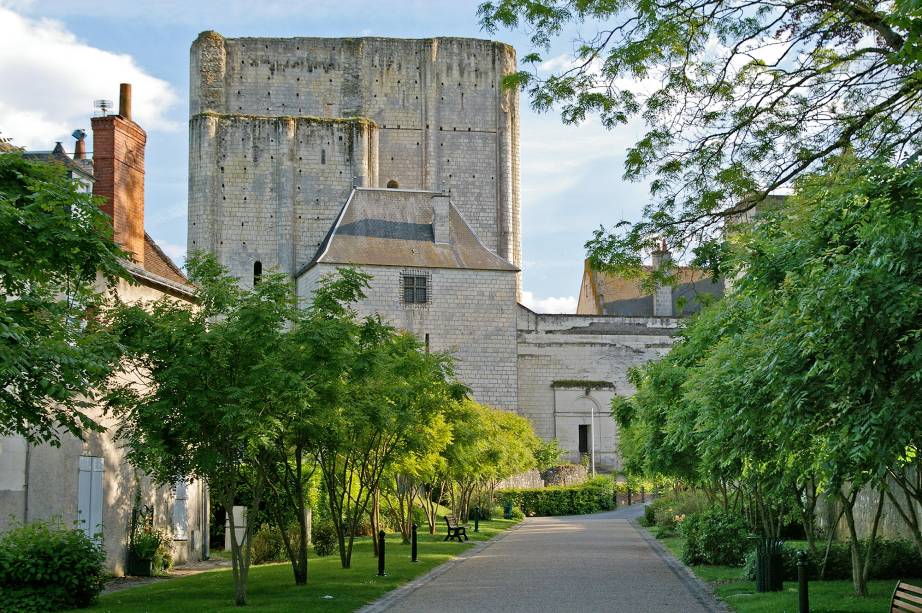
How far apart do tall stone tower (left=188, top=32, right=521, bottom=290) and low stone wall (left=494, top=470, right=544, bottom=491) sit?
1654 cm

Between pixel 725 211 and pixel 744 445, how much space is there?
3467 millimetres

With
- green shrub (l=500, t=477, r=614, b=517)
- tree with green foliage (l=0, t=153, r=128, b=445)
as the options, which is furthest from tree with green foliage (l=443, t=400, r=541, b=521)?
tree with green foliage (l=0, t=153, r=128, b=445)

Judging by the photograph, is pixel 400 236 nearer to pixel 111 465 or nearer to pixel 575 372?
pixel 575 372

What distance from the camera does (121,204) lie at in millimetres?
23406

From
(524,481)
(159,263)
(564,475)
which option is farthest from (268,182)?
(159,263)

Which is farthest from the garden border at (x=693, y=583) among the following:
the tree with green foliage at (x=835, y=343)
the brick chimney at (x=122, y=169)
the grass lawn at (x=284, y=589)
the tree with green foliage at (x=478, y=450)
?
the brick chimney at (x=122, y=169)

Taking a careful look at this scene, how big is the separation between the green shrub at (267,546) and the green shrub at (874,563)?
35.8 ft

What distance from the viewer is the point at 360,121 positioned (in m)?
68.1

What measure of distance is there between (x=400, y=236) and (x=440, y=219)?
7.41 ft

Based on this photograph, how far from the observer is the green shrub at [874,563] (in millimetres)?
17953

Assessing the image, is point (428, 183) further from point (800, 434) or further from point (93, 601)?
point (800, 434)

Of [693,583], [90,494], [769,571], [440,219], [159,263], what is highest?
[440,219]

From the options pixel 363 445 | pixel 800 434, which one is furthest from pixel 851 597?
pixel 363 445

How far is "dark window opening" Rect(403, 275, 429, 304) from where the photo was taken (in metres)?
58.1
